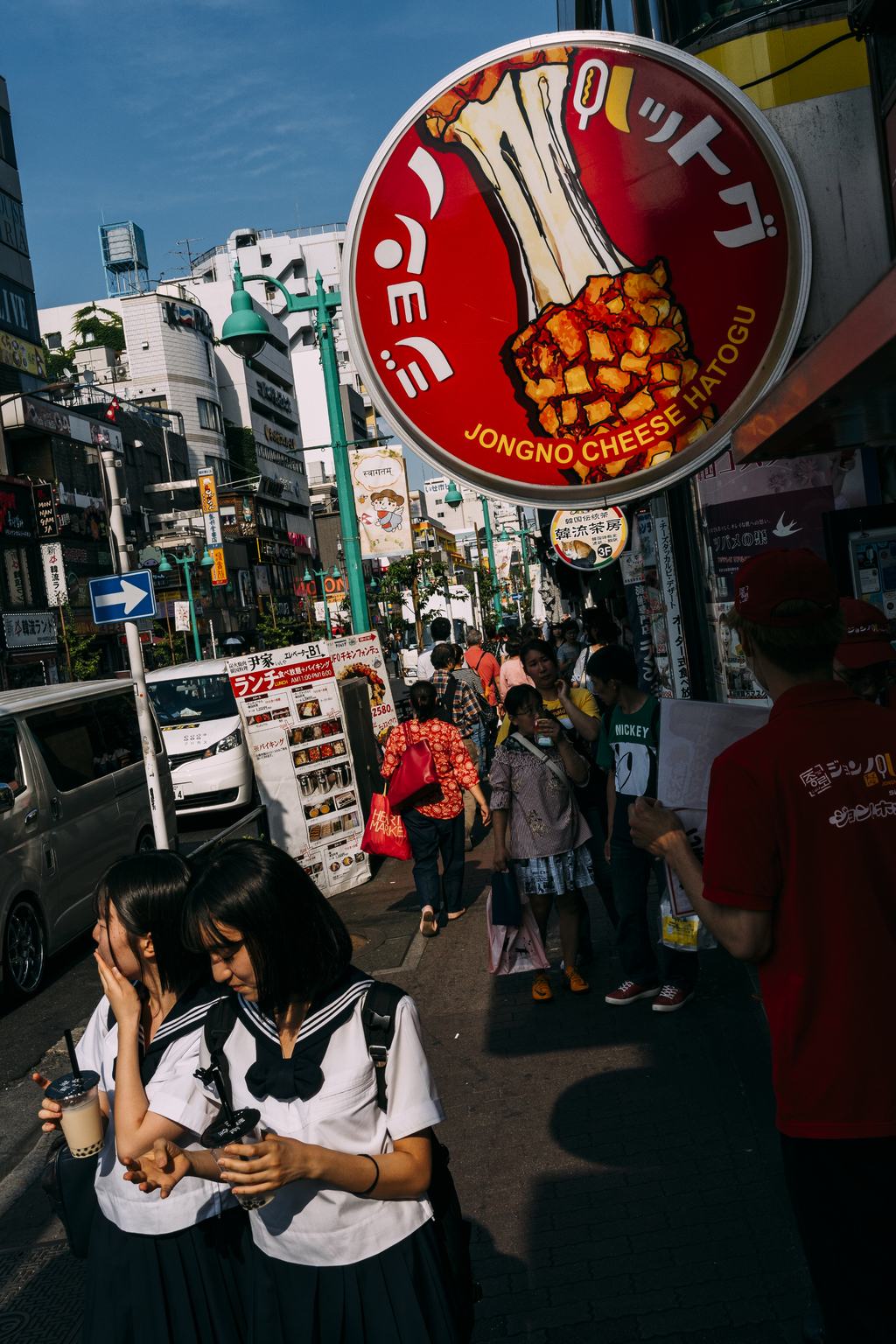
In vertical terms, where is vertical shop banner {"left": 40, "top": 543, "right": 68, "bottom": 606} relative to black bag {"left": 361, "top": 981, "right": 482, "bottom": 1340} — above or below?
above

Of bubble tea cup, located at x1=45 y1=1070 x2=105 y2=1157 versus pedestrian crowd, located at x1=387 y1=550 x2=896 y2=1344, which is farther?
bubble tea cup, located at x1=45 y1=1070 x2=105 y2=1157

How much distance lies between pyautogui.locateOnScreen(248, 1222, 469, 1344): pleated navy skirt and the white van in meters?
Result: 10.6

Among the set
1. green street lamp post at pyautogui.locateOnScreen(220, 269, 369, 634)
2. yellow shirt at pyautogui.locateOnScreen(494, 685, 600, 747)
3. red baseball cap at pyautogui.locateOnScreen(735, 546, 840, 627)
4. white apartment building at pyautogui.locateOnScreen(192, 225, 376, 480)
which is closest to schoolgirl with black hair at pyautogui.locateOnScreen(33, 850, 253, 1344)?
red baseball cap at pyautogui.locateOnScreen(735, 546, 840, 627)

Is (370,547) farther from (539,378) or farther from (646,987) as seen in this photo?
(539,378)

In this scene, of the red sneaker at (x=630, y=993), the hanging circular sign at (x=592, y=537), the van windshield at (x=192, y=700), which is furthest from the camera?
the van windshield at (x=192, y=700)

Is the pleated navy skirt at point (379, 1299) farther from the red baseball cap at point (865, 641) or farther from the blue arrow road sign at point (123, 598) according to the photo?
the blue arrow road sign at point (123, 598)

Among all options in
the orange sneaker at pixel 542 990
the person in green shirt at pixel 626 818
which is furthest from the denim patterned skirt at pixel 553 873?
the orange sneaker at pixel 542 990

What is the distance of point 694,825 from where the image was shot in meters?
2.79

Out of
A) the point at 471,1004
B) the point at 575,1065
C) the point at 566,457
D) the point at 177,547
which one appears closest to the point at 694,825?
the point at 566,457

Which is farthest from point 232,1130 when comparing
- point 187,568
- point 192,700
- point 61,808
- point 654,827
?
point 187,568

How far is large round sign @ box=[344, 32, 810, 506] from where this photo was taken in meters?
2.75

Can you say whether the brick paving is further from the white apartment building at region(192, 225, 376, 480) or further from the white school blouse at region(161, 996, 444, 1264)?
the white apartment building at region(192, 225, 376, 480)

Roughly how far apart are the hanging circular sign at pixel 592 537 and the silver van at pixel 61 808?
18.6ft

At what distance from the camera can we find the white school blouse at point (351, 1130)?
6.65ft
